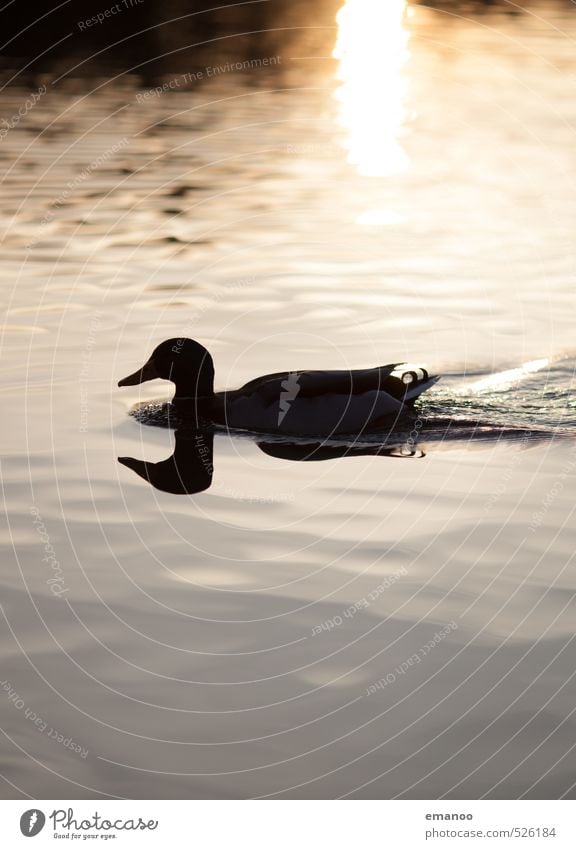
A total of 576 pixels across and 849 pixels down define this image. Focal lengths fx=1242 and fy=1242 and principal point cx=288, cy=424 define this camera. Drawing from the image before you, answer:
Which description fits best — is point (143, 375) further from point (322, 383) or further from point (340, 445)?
point (340, 445)

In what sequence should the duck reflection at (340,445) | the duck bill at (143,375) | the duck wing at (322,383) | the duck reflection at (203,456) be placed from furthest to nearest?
the duck bill at (143,375) < the duck wing at (322,383) < the duck reflection at (340,445) < the duck reflection at (203,456)

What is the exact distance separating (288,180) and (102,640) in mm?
→ 14651

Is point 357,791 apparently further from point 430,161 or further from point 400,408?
point 430,161

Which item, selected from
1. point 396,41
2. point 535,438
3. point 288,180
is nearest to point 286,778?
point 535,438

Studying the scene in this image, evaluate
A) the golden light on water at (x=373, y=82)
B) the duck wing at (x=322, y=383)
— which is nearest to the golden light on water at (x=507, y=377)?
the duck wing at (x=322, y=383)

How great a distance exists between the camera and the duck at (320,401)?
9.62 metres

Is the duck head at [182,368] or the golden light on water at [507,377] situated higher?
the golden light on water at [507,377]

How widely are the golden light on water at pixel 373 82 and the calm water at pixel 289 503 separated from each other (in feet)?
4.60

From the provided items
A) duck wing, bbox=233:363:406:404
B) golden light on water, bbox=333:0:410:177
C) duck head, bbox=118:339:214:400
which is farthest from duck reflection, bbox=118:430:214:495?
golden light on water, bbox=333:0:410:177

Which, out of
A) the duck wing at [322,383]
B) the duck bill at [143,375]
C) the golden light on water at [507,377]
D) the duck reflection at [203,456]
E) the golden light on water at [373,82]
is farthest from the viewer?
the golden light on water at [373,82]

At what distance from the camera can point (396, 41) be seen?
3938 centimetres

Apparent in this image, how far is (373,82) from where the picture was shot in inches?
1277

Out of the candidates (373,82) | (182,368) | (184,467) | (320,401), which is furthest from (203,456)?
(373,82)

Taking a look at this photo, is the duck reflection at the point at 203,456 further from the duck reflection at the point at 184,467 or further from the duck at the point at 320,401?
the duck at the point at 320,401
